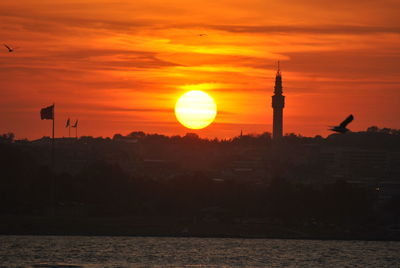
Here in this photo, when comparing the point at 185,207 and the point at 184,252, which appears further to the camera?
the point at 185,207

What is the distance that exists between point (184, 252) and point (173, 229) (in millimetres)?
36920

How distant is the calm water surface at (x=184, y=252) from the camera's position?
95375mm

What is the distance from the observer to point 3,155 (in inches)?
7116

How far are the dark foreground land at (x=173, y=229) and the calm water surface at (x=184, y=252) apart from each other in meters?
4.40

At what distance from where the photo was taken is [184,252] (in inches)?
4390

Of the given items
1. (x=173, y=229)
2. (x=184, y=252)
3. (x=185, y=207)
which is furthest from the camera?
(x=185, y=207)

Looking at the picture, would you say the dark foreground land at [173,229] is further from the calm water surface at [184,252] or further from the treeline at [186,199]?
the calm water surface at [184,252]

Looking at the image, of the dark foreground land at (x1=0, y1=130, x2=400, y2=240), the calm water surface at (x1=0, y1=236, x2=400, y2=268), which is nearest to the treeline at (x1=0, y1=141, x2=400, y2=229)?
the dark foreground land at (x1=0, y1=130, x2=400, y2=240)

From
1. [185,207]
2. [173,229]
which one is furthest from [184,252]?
[185,207]

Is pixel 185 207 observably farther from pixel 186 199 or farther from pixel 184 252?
pixel 184 252

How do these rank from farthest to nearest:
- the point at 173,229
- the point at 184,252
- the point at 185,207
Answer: the point at 185,207, the point at 173,229, the point at 184,252

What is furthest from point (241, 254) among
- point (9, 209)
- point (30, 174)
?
point (30, 174)

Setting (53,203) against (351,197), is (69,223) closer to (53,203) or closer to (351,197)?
(53,203)

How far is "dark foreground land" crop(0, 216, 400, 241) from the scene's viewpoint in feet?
449
